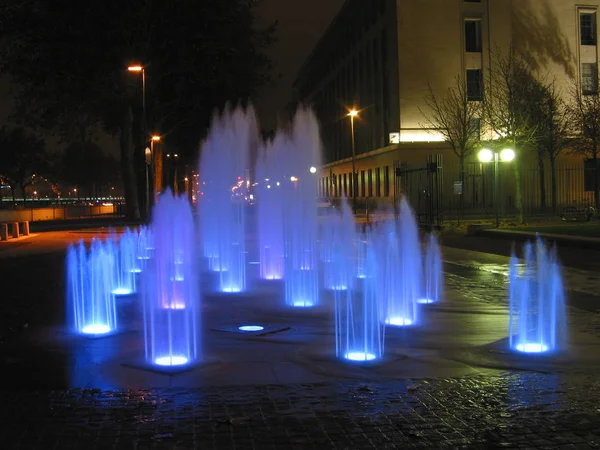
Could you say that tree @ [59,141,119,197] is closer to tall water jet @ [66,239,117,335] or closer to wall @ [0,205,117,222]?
wall @ [0,205,117,222]

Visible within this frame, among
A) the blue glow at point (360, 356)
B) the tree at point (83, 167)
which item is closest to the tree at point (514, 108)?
the blue glow at point (360, 356)

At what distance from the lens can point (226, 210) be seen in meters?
25.9

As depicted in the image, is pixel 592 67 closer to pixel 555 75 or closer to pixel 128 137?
pixel 555 75

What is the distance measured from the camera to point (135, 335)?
895 cm

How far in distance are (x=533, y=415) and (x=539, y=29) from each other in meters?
53.4

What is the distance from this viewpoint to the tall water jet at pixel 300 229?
1258 centimetres

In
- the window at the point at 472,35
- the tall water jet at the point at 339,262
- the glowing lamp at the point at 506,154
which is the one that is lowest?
the tall water jet at the point at 339,262

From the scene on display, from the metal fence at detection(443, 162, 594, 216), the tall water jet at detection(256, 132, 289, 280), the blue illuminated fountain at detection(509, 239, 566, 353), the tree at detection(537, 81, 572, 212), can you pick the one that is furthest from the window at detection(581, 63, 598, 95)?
the blue illuminated fountain at detection(509, 239, 566, 353)

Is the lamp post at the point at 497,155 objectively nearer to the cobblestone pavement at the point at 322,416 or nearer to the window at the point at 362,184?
the cobblestone pavement at the point at 322,416

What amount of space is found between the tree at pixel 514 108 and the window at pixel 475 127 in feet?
2.23

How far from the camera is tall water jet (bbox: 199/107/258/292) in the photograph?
16516mm

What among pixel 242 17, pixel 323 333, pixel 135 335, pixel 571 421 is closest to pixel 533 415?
pixel 571 421

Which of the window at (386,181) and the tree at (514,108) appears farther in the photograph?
the window at (386,181)

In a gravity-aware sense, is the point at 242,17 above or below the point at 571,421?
above
